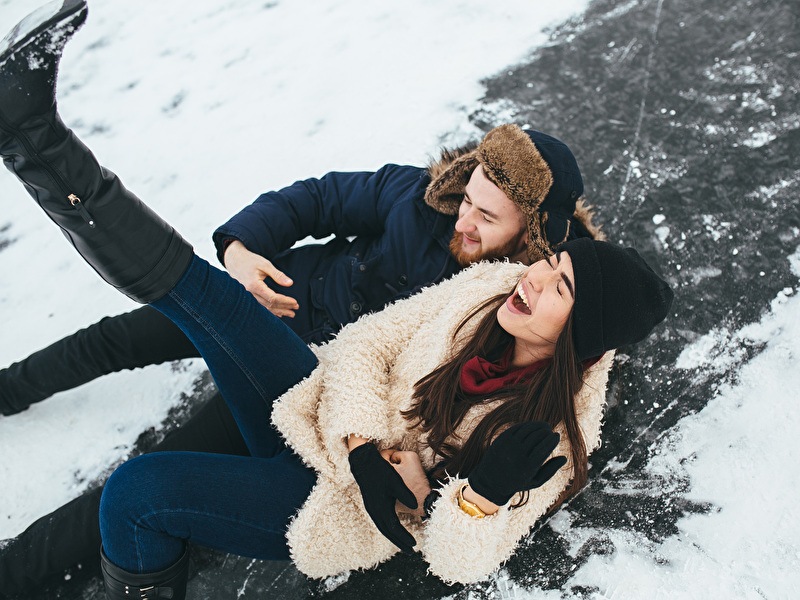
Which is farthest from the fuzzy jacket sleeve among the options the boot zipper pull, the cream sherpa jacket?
the boot zipper pull

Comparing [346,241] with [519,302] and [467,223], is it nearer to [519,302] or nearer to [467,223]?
[467,223]

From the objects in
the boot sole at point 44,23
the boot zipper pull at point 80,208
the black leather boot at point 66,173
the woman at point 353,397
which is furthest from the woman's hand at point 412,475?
the boot sole at point 44,23

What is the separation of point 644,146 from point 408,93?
91 cm

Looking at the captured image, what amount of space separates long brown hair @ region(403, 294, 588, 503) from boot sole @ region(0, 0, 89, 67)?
94 centimetres

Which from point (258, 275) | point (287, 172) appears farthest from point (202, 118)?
point (258, 275)

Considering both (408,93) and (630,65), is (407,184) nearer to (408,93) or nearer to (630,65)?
(408,93)

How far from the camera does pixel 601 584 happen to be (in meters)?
1.55

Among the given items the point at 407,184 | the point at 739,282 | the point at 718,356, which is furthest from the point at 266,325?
the point at 739,282

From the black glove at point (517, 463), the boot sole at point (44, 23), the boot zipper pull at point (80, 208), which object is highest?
the boot sole at point (44, 23)

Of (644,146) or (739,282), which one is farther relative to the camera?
(644,146)

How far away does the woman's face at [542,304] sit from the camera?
1263 millimetres

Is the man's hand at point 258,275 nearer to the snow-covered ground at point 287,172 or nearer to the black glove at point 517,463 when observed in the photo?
the snow-covered ground at point 287,172

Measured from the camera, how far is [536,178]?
154 cm

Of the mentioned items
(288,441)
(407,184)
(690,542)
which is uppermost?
(407,184)
